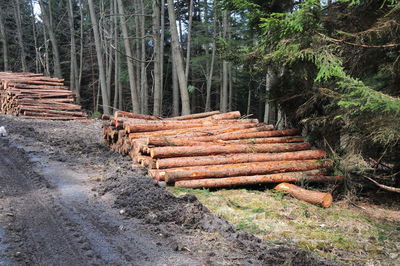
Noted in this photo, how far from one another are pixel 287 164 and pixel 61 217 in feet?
15.7

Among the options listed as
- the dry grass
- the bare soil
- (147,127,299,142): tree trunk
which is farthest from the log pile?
the dry grass

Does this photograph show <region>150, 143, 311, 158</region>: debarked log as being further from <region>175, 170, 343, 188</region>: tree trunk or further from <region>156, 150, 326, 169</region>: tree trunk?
<region>175, 170, 343, 188</region>: tree trunk

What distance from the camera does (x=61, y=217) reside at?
188 inches

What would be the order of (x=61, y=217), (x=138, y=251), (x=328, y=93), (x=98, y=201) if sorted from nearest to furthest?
(x=138, y=251), (x=61, y=217), (x=98, y=201), (x=328, y=93)

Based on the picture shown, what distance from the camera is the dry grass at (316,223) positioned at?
4336mm

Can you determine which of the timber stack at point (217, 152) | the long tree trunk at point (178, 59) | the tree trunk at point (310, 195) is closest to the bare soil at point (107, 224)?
the timber stack at point (217, 152)

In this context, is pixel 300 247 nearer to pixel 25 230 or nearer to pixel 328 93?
pixel 25 230

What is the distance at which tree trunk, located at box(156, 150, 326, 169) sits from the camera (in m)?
7.16

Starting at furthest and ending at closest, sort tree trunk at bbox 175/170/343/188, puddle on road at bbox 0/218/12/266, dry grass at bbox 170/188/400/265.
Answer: tree trunk at bbox 175/170/343/188, dry grass at bbox 170/188/400/265, puddle on road at bbox 0/218/12/266

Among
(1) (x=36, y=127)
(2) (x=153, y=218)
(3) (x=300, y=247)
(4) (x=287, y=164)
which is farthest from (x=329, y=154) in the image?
(1) (x=36, y=127)

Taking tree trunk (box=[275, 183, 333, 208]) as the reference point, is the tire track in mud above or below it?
above

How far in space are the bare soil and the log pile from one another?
8.61m

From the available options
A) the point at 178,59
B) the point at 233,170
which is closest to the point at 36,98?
the point at 178,59

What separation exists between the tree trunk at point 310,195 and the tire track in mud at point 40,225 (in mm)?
4202
